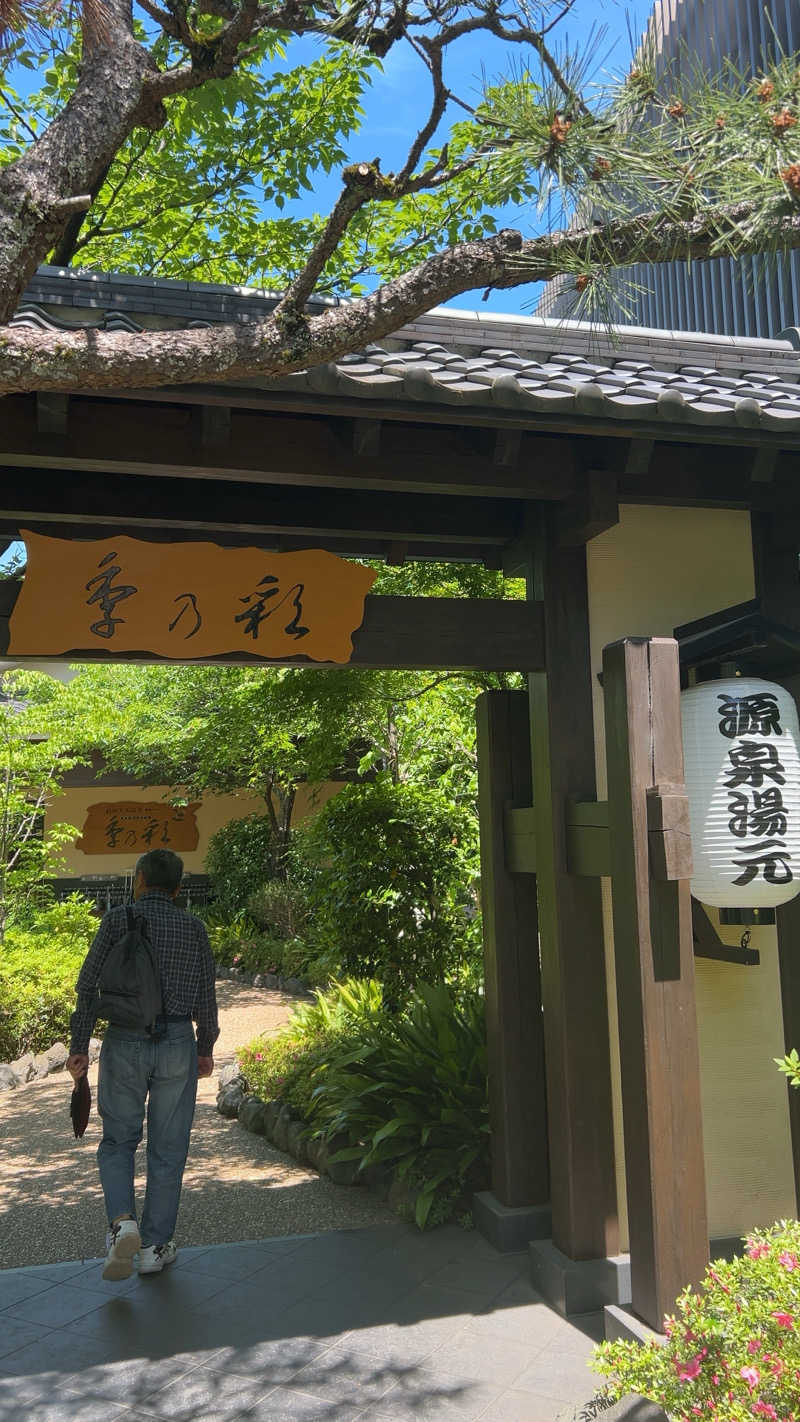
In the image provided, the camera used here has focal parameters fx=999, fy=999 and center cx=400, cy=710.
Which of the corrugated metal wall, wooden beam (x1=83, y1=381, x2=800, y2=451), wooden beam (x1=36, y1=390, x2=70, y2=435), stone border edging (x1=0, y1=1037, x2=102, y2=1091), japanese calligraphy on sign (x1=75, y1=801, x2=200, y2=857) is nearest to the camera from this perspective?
wooden beam (x1=83, y1=381, x2=800, y2=451)

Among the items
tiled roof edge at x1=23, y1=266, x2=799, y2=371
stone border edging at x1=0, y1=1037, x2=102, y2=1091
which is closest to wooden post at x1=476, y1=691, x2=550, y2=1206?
tiled roof edge at x1=23, y1=266, x2=799, y2=371

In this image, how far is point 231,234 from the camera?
1112cm

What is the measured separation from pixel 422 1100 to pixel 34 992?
16.7 feet

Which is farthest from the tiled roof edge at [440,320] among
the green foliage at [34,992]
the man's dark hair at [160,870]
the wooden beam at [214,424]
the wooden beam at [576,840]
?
the green foliage at [34,992]

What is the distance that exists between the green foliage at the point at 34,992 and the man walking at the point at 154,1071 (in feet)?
16.7

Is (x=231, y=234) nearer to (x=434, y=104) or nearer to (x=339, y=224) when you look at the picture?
(x=434, y=104)

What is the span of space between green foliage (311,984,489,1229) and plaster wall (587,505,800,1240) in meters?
1.12

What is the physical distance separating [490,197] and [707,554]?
2.33m

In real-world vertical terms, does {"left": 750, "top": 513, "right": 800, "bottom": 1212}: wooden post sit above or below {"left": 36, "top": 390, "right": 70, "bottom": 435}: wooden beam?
below

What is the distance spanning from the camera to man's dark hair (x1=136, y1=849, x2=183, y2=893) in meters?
4.75

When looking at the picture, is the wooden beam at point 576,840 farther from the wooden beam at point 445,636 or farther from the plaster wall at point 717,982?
the wooden beam at point 445,636

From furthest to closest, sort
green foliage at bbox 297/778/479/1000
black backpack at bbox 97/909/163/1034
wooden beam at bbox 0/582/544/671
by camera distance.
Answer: green foliage at bbox 297/778/479/1000 → black backpack at bbox 97/909/163/1034 → wooden beam at bbox 0/582/544/671

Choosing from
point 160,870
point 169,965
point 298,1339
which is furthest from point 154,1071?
point 298,1339

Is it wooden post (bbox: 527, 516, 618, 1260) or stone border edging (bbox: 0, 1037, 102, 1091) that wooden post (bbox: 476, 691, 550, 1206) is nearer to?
wooden post (bbox: 527, 516, 618, 1260)
